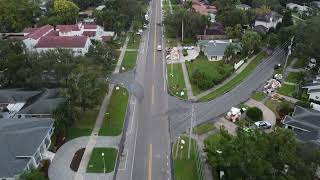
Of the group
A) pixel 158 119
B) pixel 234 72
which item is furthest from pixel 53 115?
pixel 234 72

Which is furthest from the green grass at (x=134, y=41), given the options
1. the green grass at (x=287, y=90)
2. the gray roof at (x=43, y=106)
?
the green grass at (x=287, y=90)

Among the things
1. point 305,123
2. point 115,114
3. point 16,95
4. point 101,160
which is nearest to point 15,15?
point 16,95

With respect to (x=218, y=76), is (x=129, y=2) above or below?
above

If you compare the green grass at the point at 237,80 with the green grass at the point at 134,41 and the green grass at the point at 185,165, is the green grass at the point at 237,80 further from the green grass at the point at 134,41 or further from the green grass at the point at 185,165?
the green grass at the point at 134,41

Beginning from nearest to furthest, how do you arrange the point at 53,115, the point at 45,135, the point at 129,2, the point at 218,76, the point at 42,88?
the point at 45,135
the point at 53,115
the point at 42,88
the point at 218,76
the point at 129,2

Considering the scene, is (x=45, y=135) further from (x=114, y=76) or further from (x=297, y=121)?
(x=297, y=121)

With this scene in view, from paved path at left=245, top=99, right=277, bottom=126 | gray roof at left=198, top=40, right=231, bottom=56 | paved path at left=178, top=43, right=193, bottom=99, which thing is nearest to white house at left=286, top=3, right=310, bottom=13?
gray roof at left=198, top=40, right=231, bottom=56

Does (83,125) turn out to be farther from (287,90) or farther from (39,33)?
(39,33)
